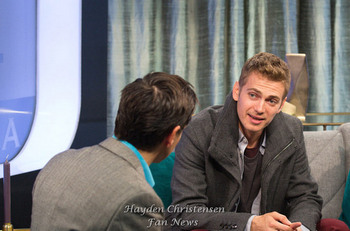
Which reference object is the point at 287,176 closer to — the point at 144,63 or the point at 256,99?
the point at 256,99

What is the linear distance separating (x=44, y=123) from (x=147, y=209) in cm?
206

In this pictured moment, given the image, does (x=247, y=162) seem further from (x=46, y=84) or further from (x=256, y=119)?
(x=46, y=84)

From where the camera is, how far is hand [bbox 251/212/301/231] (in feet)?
5.52

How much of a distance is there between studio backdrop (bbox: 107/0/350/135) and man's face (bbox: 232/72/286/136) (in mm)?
1228

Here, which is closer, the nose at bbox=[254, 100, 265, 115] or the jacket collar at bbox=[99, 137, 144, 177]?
the jacket collar at bbox=[99, 137, 144, 177]

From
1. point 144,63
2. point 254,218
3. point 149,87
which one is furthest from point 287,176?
point 144,63

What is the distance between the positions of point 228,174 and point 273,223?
0.94 feet

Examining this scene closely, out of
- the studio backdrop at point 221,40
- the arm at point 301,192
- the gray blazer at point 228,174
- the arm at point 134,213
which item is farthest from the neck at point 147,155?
the studio backdrop at point 221,40

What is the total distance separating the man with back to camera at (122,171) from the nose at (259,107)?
65cm

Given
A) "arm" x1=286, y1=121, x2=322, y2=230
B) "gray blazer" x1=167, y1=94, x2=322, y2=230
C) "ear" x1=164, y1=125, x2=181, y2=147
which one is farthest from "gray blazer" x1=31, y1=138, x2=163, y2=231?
"arm" x1=286, y1=121, x2=322, y2=230

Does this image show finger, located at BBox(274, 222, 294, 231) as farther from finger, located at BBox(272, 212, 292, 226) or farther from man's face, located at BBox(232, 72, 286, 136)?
man's face, located at BBox(232, 72, 286, 136)

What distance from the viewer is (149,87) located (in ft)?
3.86

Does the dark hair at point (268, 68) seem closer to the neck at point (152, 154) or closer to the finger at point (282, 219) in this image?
Result: the finger at point (282, 219)

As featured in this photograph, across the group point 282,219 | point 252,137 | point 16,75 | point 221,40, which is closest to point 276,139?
point 252,137
